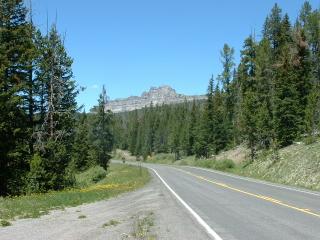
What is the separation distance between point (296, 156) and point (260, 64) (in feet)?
94.1

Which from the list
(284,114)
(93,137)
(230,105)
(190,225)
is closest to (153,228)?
(190,225)

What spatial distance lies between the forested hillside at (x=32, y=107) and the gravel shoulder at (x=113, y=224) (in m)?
16.0

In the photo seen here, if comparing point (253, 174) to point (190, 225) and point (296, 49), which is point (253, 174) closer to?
point (296, 49)

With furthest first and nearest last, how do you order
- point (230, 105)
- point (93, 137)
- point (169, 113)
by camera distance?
point (169, 113) → point (230, 105) → point (93, 137)

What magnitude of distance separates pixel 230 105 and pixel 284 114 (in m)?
48.2

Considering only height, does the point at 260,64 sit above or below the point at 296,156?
above

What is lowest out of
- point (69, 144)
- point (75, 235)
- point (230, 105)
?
point (75, 235)

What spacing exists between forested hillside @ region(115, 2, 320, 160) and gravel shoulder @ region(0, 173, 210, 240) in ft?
87.2

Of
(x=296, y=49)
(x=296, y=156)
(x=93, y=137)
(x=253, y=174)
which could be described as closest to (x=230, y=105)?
(x=93, y=137)

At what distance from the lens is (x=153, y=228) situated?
42.0ft

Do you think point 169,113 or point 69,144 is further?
point 169,113

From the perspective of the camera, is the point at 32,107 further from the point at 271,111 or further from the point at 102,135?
the point at 102,135

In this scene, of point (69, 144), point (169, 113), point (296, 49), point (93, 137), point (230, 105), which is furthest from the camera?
point (169, 113)

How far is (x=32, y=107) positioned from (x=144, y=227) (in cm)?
2734
